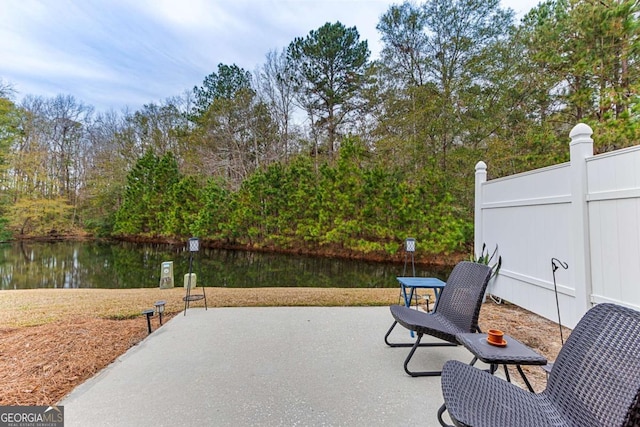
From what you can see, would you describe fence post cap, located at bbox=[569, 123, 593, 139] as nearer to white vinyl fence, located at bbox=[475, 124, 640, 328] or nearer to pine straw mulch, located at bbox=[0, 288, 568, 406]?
white vinyl fence, located at bbox=[475, 124, 640, 328]

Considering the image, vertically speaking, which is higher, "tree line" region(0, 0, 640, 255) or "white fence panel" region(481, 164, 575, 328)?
"tree line" region(0, 0, 640, 255)

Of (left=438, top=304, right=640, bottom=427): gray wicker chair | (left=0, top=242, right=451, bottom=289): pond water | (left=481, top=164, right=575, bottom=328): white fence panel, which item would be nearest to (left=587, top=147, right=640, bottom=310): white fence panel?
(left=481, top=164, right=575, bottom=328): white fence panel

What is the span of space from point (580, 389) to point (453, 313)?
116 cm

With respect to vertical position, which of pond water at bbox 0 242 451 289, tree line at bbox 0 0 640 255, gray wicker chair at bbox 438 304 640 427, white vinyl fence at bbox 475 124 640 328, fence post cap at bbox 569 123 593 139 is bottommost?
pond water at bbox 0 242 451 289

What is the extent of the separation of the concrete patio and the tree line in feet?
16.7

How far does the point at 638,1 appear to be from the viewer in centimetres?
453

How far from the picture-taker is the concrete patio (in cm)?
164

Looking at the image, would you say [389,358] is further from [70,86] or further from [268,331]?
[70,86]

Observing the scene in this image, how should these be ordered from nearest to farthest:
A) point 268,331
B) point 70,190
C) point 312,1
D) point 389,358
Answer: point 389,358
point 268,331
point 312,1
point 70,190

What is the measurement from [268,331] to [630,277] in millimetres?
2974

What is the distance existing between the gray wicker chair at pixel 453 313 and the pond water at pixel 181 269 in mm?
5108

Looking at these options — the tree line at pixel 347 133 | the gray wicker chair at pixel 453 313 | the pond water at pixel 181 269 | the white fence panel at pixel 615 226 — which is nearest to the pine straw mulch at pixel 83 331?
the gray wicker chair at pixel 453 313

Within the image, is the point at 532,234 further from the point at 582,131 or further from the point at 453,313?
the point at 453,313

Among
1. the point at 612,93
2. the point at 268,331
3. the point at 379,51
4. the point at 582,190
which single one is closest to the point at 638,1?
the point at 612,93
